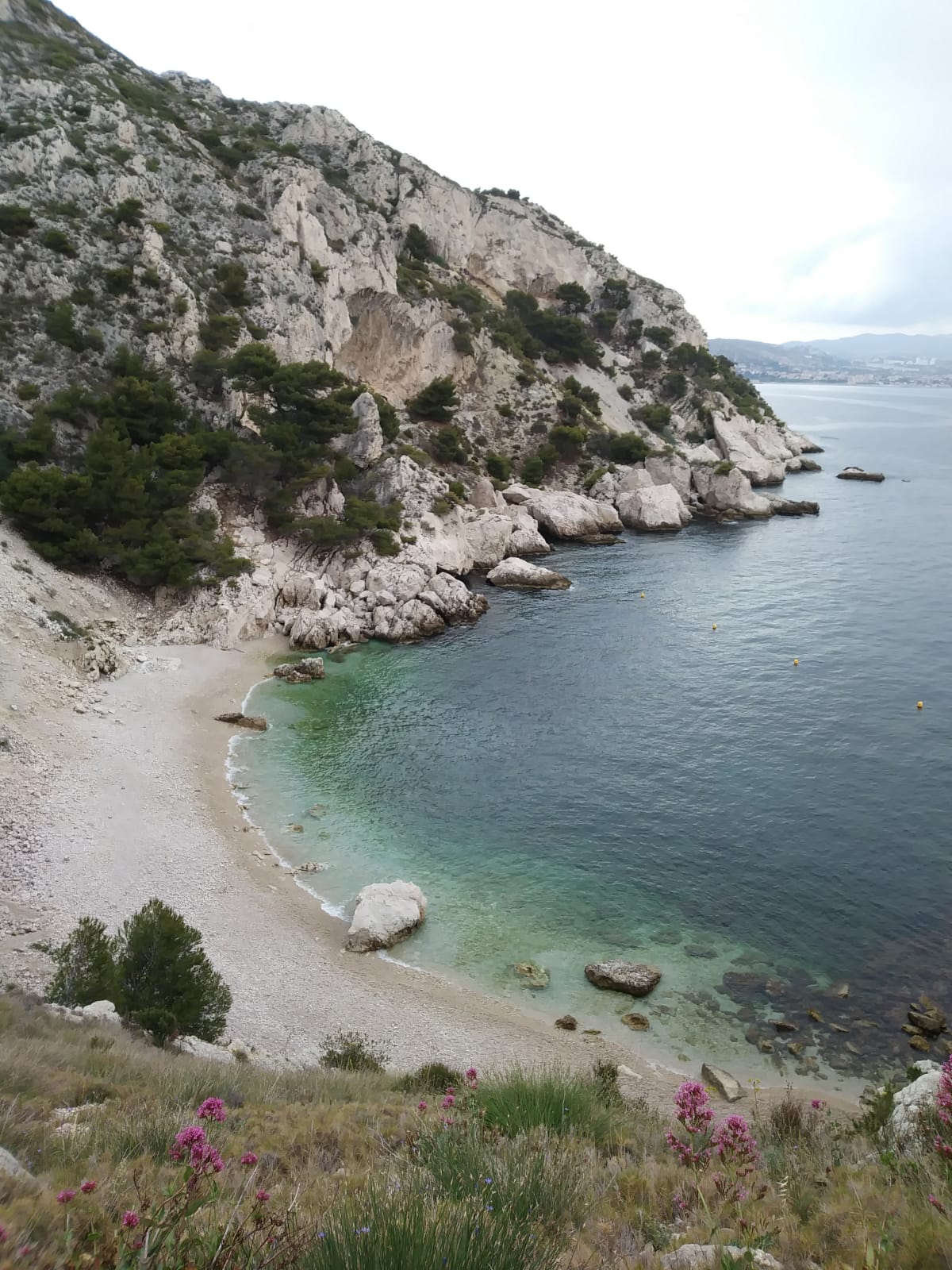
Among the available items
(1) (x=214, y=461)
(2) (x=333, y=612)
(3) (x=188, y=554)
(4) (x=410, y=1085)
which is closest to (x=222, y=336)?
(1) (x=214, y=461)

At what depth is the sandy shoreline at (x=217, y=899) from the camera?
46.8ft

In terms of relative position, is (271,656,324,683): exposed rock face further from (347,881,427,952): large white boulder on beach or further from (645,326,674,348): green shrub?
(645,326,674,348): green shrub

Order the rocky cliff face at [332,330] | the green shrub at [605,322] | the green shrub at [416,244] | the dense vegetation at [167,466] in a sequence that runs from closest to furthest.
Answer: the dense vegetation at [167,466] → the rocky cliff face at [332,330] → the green shrub at [416,244] → the green shrub at [605,322]

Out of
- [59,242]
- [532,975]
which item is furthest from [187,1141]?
[59,242]

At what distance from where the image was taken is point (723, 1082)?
43.9 feet

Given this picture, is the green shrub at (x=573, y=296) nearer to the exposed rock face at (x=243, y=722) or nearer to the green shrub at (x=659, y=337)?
the green shrub at (x=659, y=337)

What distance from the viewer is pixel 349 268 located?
185 ft

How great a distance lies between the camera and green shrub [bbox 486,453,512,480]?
58.1 meters

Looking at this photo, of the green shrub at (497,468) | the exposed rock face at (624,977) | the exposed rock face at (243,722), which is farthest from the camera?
the green shrub at (497,468)

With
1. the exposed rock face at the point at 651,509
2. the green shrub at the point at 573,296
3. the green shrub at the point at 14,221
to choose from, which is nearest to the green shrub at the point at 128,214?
the green shrub at the point at 14,221

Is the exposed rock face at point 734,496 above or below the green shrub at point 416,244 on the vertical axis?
below

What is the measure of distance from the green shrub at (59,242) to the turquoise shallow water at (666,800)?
95.5 ft

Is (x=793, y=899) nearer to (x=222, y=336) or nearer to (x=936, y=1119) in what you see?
(x=936, y=1119)

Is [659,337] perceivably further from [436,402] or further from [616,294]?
[436,402]
